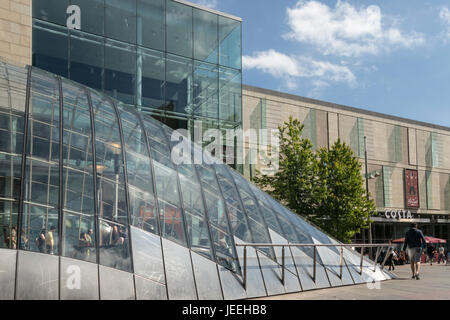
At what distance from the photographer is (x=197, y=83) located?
2631cm

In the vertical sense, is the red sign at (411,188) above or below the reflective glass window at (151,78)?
below

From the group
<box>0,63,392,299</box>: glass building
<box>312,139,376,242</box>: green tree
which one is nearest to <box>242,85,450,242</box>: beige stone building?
<box>312,139,376,242</box>: green tree

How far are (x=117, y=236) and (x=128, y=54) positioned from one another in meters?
17.5

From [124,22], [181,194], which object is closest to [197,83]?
[124,22]

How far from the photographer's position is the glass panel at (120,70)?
23516 mm

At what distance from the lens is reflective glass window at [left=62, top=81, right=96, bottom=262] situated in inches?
339

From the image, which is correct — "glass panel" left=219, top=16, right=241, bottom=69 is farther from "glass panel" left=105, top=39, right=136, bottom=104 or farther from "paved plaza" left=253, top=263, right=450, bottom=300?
"paved plaza" left=253, top=263, right=450, bottom=300

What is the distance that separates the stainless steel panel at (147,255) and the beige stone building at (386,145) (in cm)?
2917

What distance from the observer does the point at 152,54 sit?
25.3 metres

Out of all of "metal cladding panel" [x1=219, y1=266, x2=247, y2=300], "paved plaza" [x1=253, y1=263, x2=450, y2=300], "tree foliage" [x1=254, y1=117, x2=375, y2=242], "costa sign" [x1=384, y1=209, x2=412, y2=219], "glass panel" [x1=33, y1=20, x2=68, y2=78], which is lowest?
"paved plaza" [x1=253, y1=263, x2=450, y2=300]

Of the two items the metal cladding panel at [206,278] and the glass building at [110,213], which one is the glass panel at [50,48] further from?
the metal cladding panel at [206,278]

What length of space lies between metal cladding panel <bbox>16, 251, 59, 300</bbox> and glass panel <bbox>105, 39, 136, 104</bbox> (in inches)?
638

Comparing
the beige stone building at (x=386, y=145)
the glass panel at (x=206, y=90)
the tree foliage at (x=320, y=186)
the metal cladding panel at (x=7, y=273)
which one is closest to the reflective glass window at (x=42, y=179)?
the metal cladding panel at (x=7, y=273)

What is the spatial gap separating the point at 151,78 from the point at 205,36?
4783 millimetres
